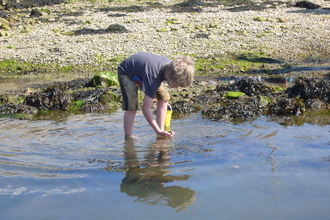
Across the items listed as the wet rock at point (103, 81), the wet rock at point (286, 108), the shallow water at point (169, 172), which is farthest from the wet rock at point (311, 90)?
the wet rock at point (103, 81)

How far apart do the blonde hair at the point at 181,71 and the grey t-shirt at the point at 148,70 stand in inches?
6.3

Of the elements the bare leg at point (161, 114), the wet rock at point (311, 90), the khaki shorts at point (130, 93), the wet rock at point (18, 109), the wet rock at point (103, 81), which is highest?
the khaki shorts at point (130, 93)

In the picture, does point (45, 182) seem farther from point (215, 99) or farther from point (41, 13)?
point (41, 13)

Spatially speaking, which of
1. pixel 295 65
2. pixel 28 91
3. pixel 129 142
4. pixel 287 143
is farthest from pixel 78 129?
pixel 295 65

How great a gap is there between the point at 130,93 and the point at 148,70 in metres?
0.65

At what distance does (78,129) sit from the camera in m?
5.89

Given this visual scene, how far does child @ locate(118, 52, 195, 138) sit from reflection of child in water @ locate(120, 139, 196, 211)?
470 mm

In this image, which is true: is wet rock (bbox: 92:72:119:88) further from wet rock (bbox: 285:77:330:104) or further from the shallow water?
wet rock (bbox: 285:77:330:104)

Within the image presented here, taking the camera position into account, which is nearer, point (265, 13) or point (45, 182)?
point (45, 182)

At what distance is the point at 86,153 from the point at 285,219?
8.22 feet

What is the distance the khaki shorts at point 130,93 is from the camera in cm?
482

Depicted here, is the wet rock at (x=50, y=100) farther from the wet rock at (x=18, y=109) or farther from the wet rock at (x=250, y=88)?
the wet rock at (x=250, y=88)

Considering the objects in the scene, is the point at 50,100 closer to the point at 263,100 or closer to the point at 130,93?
the point at 130,93

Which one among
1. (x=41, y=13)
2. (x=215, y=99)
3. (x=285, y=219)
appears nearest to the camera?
(x=285, y=219)
